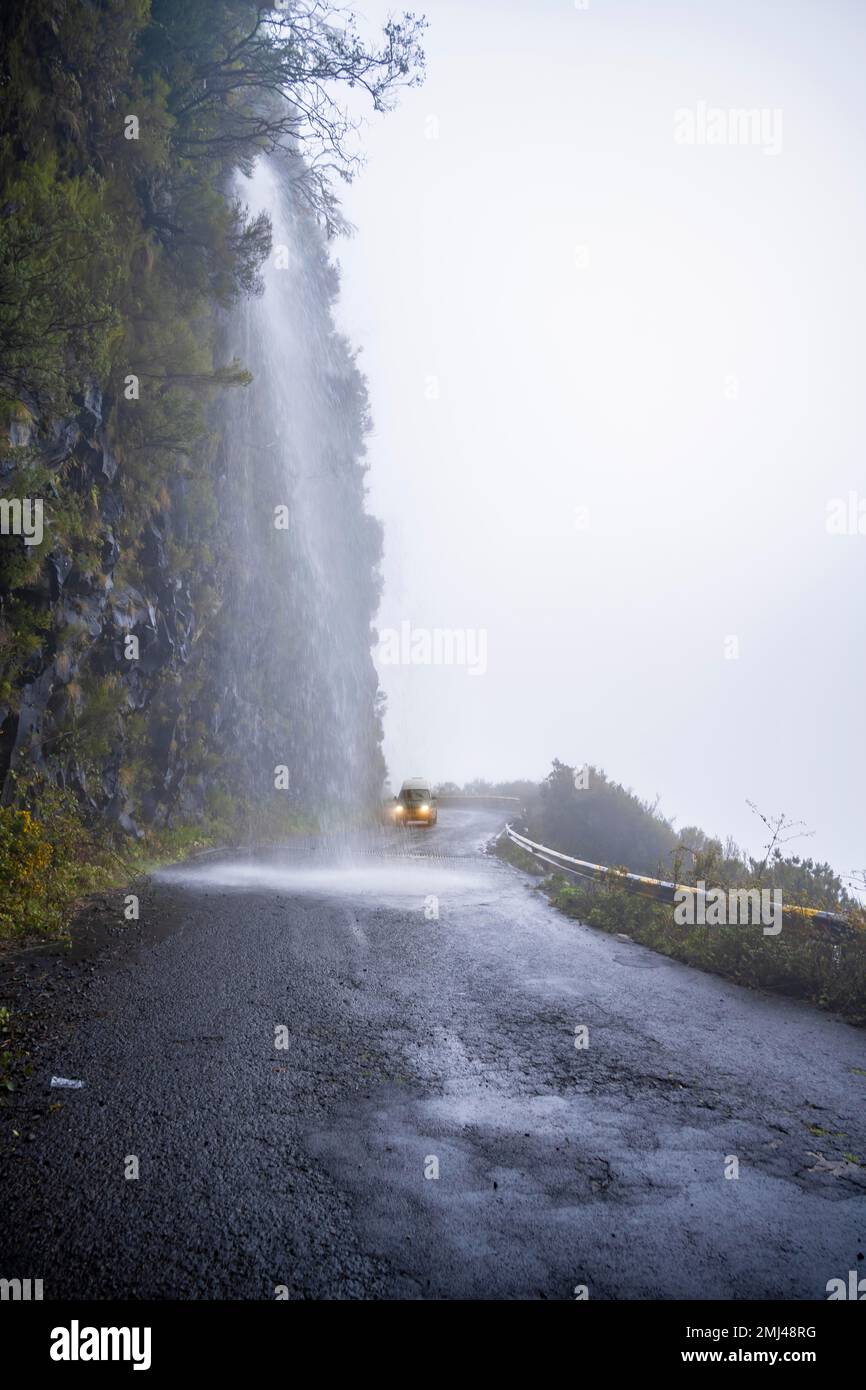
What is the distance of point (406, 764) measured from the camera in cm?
16325

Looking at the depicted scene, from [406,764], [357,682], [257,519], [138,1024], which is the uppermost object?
[257,519]

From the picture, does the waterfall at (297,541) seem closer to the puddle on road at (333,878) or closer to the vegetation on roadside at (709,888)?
the puddle on road at (333,878)

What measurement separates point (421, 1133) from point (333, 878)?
11.0m

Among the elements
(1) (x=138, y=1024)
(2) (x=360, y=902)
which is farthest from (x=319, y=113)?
(1) (x=138, y=1024)

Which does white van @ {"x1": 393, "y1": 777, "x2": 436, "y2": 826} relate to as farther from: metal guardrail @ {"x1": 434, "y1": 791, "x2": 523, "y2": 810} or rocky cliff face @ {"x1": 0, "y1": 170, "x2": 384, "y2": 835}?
metal guardrail @ {"x1": 434, "y1": 791, "x2": 523, "y2": 810}

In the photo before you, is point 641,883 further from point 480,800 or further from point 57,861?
point 480,800

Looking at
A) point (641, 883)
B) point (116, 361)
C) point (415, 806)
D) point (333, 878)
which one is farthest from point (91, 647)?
point (415, 806)

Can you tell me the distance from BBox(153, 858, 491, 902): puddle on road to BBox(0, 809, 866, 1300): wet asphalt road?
4.46 m

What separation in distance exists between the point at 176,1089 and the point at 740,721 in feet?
654

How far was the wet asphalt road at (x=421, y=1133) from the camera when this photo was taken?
2.93 meters

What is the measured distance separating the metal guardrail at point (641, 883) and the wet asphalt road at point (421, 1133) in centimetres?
122

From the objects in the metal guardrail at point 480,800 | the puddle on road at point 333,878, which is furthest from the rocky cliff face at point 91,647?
the metal guardrail at point 480,800

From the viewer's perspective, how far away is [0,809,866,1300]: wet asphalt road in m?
2.93
